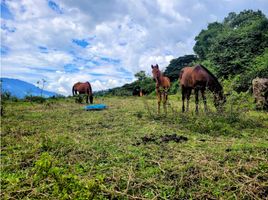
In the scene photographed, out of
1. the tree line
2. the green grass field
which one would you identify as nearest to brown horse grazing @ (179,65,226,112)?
the green grass field

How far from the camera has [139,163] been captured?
338 centimetres

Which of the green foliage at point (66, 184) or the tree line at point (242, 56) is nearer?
the green foliage at point (66, 184)

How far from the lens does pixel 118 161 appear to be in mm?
3496

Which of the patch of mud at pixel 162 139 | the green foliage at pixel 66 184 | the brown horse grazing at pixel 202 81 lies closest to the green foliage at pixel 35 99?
the brown horse grazing at pixel 202 81

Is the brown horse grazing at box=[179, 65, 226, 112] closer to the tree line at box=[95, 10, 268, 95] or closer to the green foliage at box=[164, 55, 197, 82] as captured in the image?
the tree line at box=[95, 10, 268, 95]

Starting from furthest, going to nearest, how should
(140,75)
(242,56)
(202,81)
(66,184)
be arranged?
(140,75)
(242,56)
(202,81)
(66,184)

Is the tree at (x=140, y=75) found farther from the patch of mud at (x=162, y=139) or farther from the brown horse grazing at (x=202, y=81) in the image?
the patch of mud at (x=162, y=139)

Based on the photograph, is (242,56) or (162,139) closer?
(162,139)

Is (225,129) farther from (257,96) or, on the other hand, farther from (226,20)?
(226,20)

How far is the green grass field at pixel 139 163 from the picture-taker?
8.02ft

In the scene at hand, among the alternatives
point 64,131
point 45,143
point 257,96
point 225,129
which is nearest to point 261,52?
point 257,96

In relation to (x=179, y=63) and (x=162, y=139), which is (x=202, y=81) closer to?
(x=162, y=139)

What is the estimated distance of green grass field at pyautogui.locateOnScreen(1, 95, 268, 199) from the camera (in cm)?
245

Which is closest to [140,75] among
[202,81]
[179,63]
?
[179,63]
